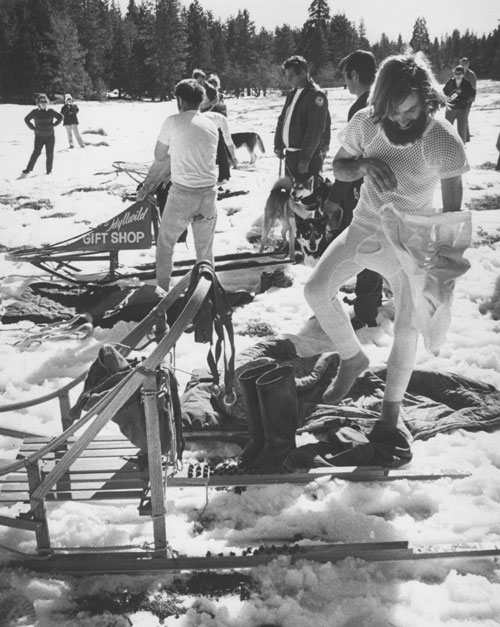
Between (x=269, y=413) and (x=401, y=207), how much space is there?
1205mm

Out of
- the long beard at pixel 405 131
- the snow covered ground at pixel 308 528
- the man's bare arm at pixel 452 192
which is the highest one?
the long beard at pixel 405 131

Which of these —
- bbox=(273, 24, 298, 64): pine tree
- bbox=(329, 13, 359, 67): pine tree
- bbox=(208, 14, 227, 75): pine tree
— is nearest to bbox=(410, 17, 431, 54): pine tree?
bbox=(329, 13, 359, 67): pine tree

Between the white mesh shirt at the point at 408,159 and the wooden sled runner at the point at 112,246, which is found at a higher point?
the white mesh shirt at the point at 408,159

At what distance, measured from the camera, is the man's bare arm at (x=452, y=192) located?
2.88 meters

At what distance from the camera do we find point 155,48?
64938 mm

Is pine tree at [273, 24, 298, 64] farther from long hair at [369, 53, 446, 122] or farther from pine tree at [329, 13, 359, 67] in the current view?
long hair at [369, 53, 446, 122]

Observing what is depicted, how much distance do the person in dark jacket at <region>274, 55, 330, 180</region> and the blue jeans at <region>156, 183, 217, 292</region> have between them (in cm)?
176

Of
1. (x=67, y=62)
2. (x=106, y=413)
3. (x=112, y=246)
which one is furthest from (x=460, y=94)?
(x=67, y=62)

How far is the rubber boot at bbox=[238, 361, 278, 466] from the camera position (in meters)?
2.95

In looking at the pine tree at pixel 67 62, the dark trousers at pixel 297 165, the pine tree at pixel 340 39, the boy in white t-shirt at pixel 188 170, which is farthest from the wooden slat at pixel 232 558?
the pine tree at pixel 340 39

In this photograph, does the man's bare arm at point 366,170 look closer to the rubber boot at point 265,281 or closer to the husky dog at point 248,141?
the rubber boot at point 265,281

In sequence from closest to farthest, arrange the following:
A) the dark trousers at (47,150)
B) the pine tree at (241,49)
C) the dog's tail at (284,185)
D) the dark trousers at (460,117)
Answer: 1. the dog's tail at (284,185)
2. the dark trousers at (460,117)
3. the dark trousers at (47,150)
4. the pine tree at (241,49)

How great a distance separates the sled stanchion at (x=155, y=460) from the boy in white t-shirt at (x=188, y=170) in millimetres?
3192

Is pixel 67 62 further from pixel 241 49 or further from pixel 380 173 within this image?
pixel 380 173
